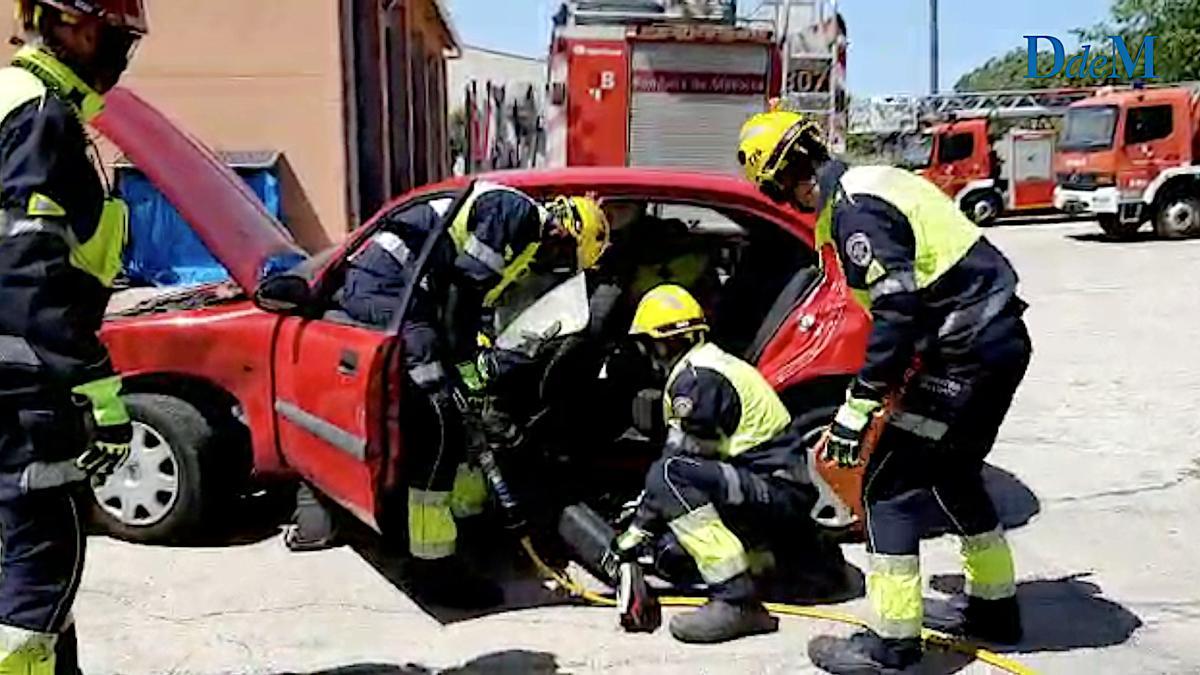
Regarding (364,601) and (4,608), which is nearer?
(4,608)

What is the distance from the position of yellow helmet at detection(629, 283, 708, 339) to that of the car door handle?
103 centimetres

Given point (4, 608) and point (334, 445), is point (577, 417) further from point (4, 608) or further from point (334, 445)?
point (4, 608)

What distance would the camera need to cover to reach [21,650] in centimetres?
369

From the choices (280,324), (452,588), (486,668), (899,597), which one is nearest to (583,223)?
(280,324)

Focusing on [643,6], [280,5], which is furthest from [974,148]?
[280,5]

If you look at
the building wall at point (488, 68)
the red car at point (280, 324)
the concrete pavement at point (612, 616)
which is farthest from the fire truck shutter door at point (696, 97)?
the building wall at point (488, 68)

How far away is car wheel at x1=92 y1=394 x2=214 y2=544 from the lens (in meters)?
5.98

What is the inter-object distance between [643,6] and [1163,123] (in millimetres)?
10289

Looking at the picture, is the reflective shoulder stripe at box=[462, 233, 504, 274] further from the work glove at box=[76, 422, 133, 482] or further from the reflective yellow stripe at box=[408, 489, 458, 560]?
the work glove at box=[76, 422, 133, 482]

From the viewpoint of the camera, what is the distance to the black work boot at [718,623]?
5.05 m

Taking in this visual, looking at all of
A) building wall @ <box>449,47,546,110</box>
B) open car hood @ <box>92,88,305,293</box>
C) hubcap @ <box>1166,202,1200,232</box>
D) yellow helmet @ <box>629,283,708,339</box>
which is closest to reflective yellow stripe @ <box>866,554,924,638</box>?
yellow helmet @ <box>629,283,708,339</box>

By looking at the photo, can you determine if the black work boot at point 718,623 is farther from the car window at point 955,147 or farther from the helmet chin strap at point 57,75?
the car window at point 955,147

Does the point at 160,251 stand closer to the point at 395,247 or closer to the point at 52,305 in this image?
the point at 395,247

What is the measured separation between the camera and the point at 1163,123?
22688mm
